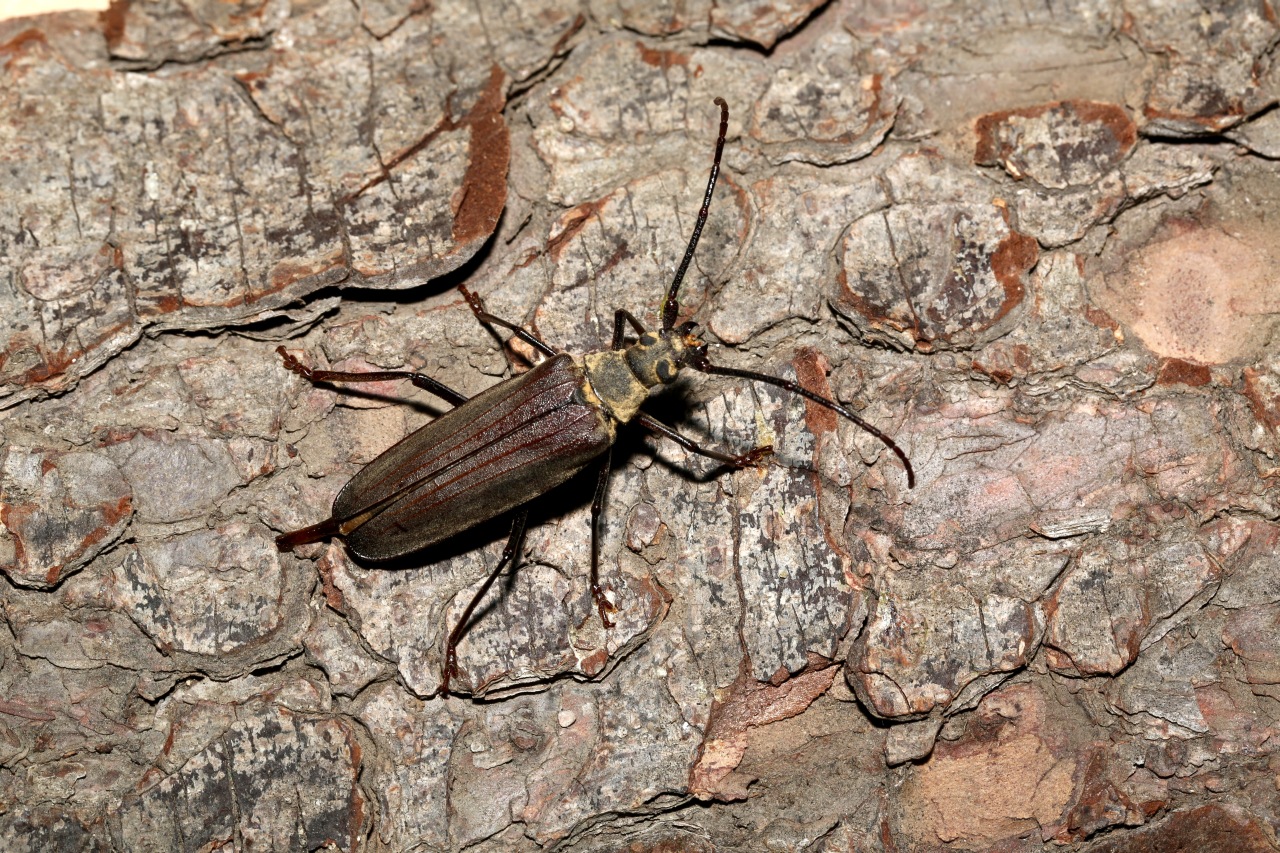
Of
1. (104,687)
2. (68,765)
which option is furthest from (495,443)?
(68,765)

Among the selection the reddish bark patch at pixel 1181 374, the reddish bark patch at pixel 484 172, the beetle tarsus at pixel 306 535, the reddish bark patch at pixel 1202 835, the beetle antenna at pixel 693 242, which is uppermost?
the reddish bark patch at pixel 484 172

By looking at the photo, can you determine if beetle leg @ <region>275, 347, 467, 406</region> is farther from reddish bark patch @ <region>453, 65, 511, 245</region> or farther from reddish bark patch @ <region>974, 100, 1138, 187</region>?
reddish bark patch @ <region>974, 100, 1138, 187</region>

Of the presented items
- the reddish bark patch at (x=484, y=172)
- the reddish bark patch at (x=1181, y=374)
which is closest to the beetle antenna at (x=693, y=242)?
the reddish bark patch at (x=484, y=172)

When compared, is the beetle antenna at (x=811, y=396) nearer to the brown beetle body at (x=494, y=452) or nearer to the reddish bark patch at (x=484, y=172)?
the brown beetle body at (x=494, y=452)

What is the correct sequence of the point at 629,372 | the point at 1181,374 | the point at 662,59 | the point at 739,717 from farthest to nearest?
the point at 662,59
the point at 629,372
the point at 1181,374
the point at 739,717

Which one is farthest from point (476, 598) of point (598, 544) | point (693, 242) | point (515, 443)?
point (693, 242)

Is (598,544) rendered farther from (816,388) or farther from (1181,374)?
(1181,374)

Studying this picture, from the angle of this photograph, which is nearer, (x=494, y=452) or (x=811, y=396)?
(x=811, y=396)
